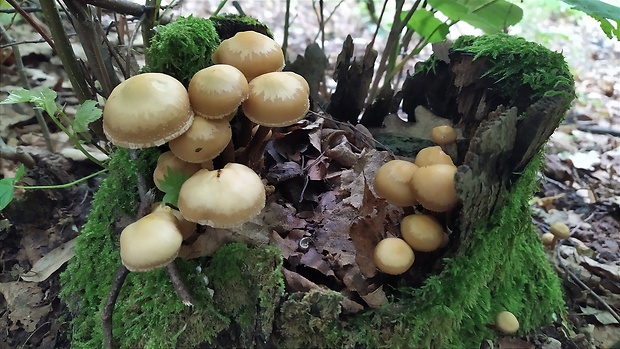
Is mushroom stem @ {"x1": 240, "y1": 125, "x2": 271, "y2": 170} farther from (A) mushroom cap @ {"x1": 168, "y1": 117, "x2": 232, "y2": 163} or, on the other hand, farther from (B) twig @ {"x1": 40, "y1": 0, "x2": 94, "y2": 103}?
(B) twig @ {"x1": 40, "y1": 0, "x2": 94, "y2": 103}

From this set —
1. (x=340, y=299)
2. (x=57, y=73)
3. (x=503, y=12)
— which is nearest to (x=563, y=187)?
(x=503, y=12)

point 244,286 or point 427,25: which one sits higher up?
point 427,25

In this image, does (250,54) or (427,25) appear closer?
(250,54)

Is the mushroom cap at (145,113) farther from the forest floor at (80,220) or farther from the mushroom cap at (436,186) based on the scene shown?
the forest floor at (80,220)

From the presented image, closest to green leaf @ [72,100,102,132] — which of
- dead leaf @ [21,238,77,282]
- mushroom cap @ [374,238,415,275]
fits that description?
dead leaf @ [21,238,77,282]

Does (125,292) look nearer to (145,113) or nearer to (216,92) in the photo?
(145,113)

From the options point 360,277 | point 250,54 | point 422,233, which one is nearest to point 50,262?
point 250,54

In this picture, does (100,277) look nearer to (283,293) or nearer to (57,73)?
(283,293)
